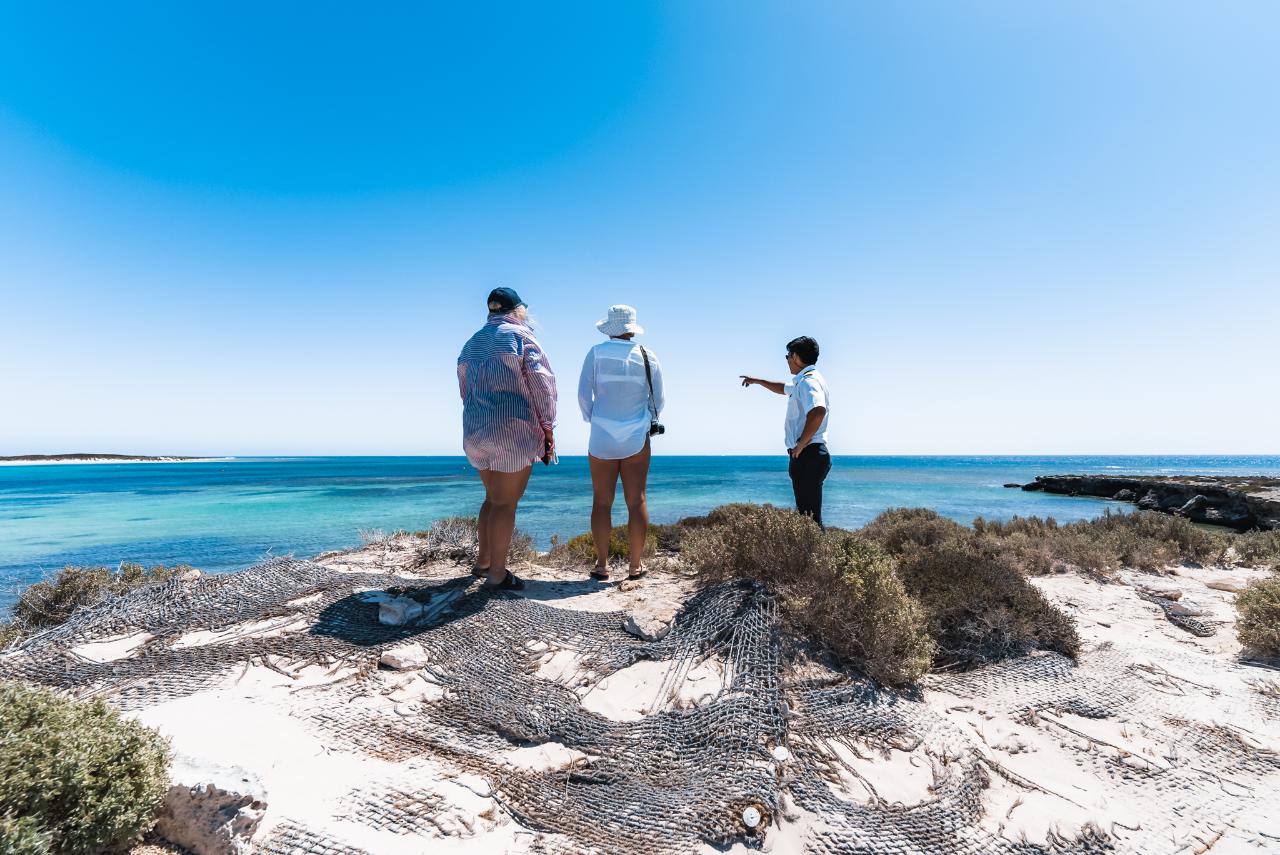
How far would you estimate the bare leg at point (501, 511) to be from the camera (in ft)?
13.0

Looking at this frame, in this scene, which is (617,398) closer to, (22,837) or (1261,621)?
(22,837)

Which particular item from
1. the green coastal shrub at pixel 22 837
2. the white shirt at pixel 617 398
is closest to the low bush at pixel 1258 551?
the white shirt at pixel 617 398

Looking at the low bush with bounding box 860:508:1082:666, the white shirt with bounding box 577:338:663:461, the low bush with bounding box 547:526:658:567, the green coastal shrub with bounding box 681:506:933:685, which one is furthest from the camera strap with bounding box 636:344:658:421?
the low bush with bounding box 860:508:1082:666

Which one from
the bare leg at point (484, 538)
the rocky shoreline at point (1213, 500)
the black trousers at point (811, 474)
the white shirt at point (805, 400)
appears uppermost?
the white shirt at point (805, 400)

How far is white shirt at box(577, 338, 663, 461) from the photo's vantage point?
4383 millimetres

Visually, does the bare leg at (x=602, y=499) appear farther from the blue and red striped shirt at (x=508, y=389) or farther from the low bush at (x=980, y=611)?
the low bush at (x=980, y=611)

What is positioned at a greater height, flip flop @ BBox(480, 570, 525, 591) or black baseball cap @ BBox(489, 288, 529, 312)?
black baseball cap @ BBox(489, 288, 529, 312)

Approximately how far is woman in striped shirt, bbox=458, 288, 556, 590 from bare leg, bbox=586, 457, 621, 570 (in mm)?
499

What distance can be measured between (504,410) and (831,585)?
2.67 metres

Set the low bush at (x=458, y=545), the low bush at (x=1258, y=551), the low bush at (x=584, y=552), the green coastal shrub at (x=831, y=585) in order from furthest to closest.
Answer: the low bush at (x=1258, y=551) < the low bush at (x=584, y=552) < the low bush at (x=458, y=545) < the green coastal shrub at (x=831, y=585)

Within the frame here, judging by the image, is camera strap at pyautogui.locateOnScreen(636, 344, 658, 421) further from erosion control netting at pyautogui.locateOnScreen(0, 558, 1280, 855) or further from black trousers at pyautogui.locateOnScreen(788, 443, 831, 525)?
erosion control netting at pyautogui.locateOnScreen(0, 558, 1280, 855)

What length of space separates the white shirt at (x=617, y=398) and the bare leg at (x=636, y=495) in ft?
0.30

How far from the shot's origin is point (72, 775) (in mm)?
1609

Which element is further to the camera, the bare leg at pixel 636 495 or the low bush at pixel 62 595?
the low bush at pixel 62 595
